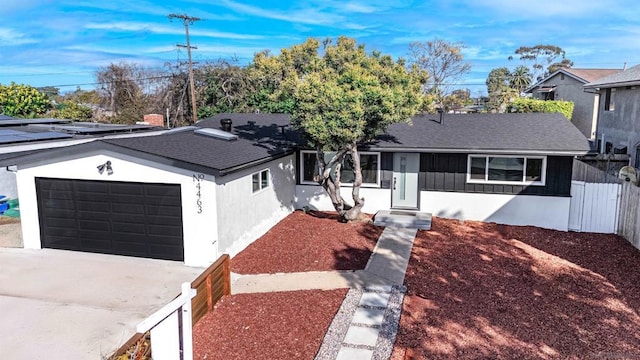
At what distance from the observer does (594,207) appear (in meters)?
12.9

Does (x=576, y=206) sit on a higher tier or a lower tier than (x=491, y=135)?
lower

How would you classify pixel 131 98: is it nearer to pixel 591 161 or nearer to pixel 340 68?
pixel 340 68

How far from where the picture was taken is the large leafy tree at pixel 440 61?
41406mm

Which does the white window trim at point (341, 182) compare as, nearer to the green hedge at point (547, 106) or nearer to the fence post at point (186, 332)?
the fence post at point (186, 332)

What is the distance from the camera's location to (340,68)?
11977 millimetres

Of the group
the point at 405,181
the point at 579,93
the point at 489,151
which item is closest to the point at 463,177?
the point at 489,151

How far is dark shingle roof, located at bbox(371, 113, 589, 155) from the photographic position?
43.0 ft

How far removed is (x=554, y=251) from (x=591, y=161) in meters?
9.05

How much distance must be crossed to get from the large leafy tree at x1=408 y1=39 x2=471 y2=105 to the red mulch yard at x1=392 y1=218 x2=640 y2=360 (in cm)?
3171

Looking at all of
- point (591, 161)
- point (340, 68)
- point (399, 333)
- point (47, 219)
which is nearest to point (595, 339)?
point (399, 333)

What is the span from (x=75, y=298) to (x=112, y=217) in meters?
2.79

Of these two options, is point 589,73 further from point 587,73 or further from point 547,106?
point 547,106

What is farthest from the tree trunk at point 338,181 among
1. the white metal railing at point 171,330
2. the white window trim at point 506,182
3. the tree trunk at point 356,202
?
the white metal railing at point 171,330

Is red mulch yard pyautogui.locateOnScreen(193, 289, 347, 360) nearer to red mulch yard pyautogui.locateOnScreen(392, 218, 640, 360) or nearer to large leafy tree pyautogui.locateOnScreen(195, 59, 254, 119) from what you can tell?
red mulch yard pyautogui.locateOnScreen(392, 218, 640, 360)
